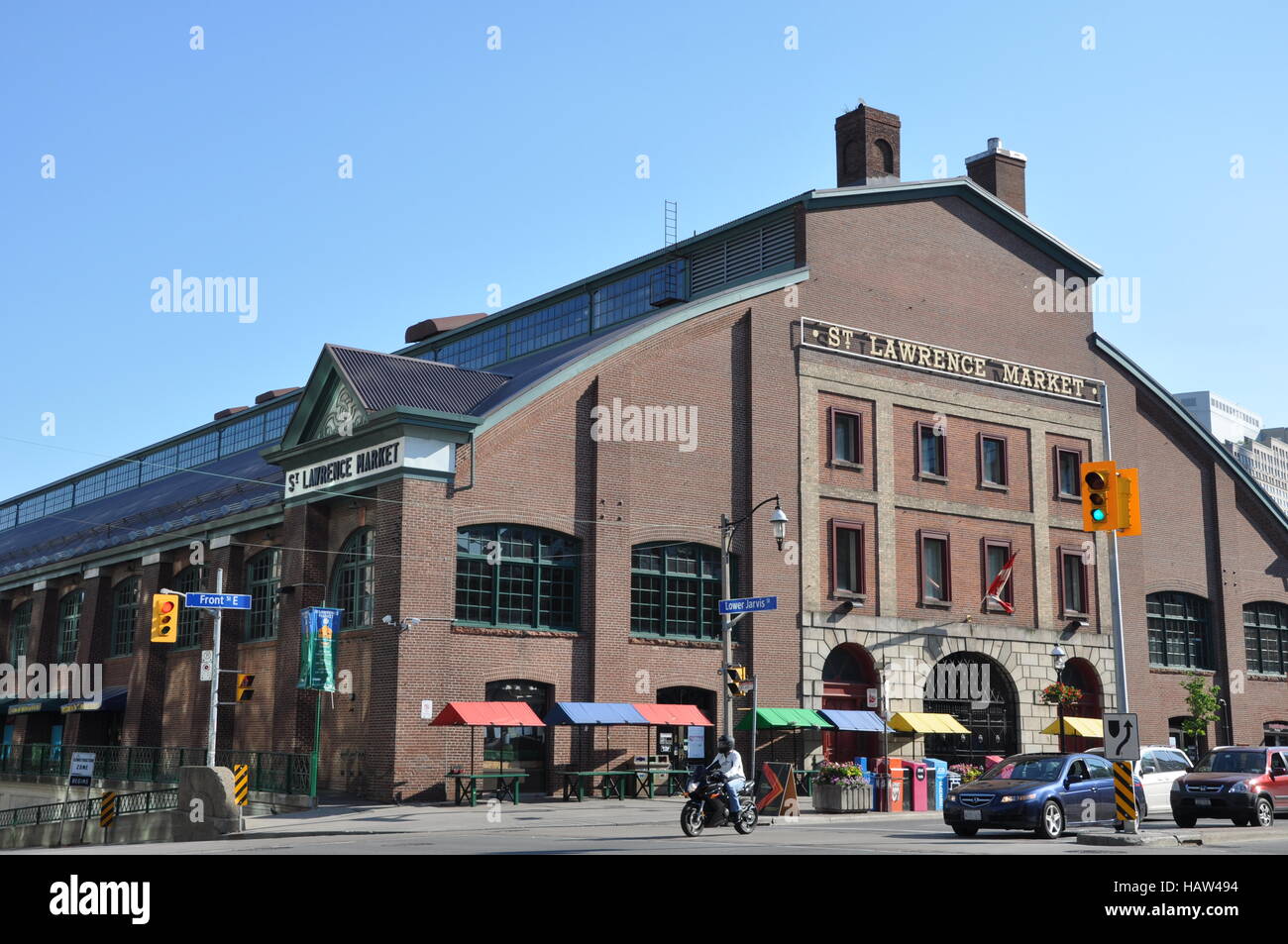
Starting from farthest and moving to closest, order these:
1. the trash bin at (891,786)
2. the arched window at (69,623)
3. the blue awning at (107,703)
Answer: the arched window at (69,623) < the blue awning at (107,703) < the trash bin at (891,786)

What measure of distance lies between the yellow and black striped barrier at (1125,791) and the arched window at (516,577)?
1854 cm

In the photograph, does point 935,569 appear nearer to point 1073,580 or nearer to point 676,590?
point 1073,580

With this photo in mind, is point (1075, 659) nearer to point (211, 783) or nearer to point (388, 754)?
point (388, 754)

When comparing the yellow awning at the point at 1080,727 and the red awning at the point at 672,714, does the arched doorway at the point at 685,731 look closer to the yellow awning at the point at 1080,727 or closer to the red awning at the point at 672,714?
the red awning at the point at 672,714

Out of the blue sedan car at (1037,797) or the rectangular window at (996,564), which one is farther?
the rectangular window at (996,564)

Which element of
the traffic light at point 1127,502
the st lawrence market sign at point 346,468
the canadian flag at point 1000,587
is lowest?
the traffic light at point 1127,502

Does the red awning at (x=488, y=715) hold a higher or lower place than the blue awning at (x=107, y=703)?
lower

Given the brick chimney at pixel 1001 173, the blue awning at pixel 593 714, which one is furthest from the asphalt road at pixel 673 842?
the brick chimney at pixel 1001 173

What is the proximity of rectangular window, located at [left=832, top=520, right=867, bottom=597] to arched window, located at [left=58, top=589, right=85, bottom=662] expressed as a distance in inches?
1166

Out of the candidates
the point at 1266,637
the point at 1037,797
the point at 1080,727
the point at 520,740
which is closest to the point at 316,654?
the point at 520,740

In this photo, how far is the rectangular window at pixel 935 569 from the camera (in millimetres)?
46062

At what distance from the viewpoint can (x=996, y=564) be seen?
158 ft

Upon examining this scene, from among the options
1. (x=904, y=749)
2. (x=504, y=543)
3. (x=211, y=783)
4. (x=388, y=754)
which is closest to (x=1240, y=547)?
(x=904, y=749)

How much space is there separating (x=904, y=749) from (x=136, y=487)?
146 ft
